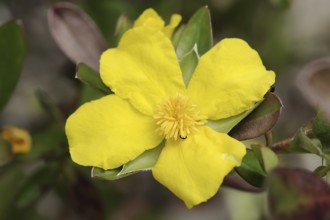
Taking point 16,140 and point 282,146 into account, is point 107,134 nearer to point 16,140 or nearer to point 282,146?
point 282,146

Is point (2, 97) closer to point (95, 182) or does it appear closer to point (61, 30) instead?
point (61, 30)

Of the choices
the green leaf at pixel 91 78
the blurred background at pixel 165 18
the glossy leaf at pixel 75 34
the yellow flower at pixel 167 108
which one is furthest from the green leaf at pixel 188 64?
the blurred background at pixel 165 18

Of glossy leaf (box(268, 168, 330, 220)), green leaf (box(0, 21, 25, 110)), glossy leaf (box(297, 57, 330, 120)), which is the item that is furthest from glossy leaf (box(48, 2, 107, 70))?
glossy leaf (box(268, 168, 330, 220))

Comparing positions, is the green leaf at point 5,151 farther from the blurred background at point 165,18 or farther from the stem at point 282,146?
the stem at point 282,146

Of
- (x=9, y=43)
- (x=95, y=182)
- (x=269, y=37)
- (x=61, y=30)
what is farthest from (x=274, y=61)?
(x=9, y=43)

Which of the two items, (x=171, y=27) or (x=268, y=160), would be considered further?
(x=171, y=27)

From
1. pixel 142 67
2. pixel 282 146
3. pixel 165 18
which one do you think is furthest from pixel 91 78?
pixel 165 18
